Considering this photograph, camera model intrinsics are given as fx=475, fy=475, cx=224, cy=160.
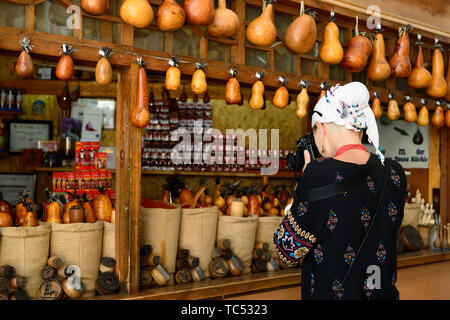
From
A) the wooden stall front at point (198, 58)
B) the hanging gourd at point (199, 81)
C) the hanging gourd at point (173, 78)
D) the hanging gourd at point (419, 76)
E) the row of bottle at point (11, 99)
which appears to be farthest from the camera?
the row of bottle at point (11, 99)

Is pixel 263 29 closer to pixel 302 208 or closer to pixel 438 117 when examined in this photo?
pixel 302 208

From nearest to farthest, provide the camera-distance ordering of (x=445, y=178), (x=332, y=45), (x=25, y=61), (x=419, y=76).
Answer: (x=25, y=61) < (x=332, y=45) < (x=419, y=76) < (x=445, y=178)

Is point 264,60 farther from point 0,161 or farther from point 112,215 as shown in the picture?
point 0,161

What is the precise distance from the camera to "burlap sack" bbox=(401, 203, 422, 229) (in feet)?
15.4

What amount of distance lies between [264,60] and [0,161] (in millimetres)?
4262

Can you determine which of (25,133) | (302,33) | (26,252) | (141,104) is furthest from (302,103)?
(25,133)

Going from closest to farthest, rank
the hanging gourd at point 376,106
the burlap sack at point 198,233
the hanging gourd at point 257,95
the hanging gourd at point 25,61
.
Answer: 1. the hanging gourd at point 25,61
2. the burlap sack at point 198,233
3. the hanging gourd at point 257,95
4. the hanging gourd at point 376,106

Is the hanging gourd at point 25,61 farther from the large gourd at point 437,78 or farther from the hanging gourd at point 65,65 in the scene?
the large gourd at point 437,78

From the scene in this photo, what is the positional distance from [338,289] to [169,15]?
2009mm

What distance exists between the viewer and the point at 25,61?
2.66 metres

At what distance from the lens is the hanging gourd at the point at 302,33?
3625mm

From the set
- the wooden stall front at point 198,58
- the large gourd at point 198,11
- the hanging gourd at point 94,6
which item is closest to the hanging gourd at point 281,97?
the wooden stall front at point 198,58

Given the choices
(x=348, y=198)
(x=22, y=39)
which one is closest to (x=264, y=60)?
(x=22, y=39)

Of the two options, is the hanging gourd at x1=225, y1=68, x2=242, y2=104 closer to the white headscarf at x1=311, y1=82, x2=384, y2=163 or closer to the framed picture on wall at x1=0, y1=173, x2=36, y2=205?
the white headscarf at x1=311, y1=82, x2=384, y2=163
